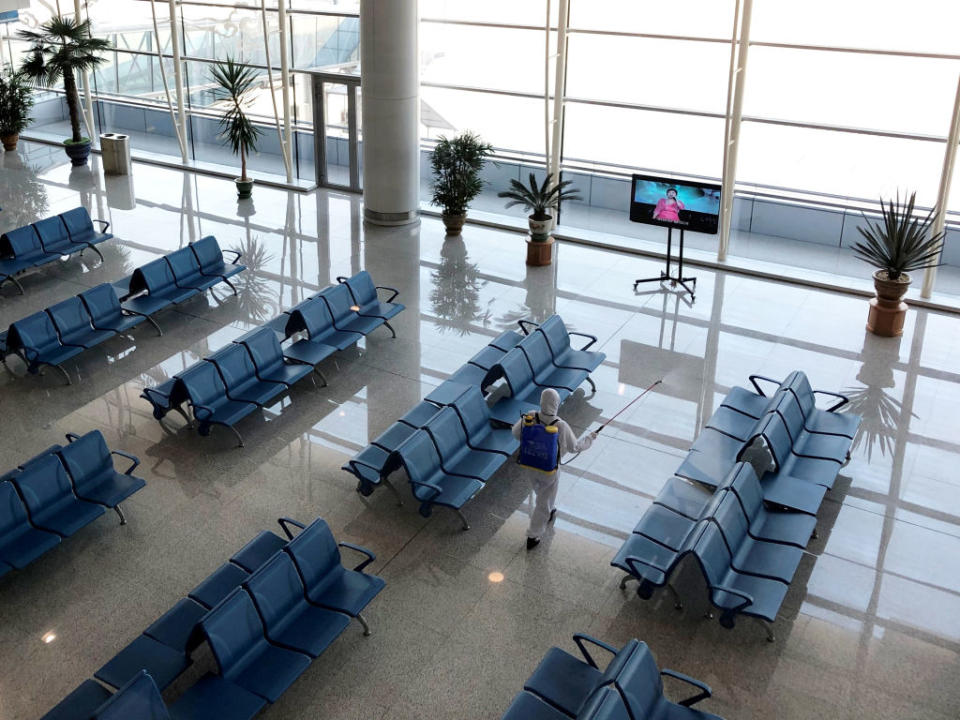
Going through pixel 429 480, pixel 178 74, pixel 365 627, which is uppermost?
pixel 178 74

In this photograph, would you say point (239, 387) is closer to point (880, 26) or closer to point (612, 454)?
point (612, 454)

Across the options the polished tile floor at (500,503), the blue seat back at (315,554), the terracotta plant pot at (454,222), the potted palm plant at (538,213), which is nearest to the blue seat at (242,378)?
the polished tile floor at (500,503)

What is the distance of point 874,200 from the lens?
1403cm

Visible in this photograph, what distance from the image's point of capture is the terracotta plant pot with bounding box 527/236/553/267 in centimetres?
1418

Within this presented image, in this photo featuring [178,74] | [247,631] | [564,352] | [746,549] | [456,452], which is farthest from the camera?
[178,74]

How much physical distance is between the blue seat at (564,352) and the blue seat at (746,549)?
3.13 m

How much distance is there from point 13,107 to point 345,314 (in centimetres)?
1253

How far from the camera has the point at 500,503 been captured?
334 inches

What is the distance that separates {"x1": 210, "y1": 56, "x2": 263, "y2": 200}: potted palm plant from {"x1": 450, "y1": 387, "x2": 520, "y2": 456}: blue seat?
9.80 metres

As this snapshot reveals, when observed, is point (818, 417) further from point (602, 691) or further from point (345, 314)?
point (345, 314)

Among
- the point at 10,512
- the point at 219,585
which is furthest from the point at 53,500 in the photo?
the point at 219,585

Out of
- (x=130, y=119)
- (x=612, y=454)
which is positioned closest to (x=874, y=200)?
(x=612, y=454)

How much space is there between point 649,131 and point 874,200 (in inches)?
138

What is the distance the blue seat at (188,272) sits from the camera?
12.4 m
